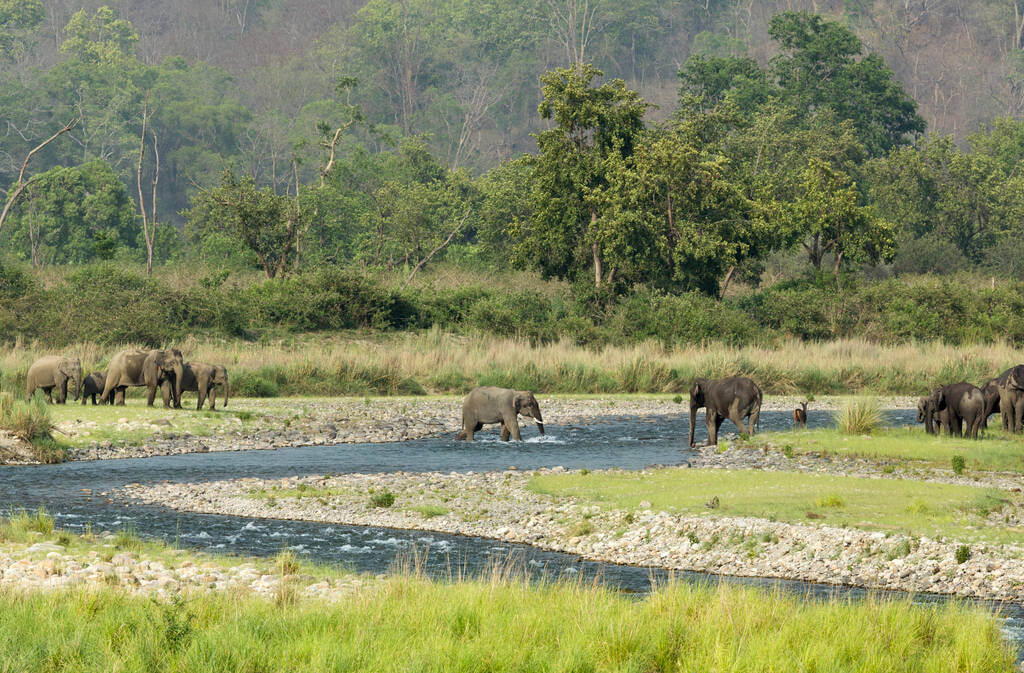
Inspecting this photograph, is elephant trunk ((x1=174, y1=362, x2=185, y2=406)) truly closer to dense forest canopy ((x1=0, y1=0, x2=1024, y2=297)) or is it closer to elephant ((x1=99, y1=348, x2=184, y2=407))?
elephant ((x1=99, y1=348, x2=184, y2=407))

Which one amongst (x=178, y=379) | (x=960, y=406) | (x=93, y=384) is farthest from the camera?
(x=93, y=384)

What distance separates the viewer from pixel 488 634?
31.9 feet

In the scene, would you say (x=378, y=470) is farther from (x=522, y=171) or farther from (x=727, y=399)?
(x=522, y=171)

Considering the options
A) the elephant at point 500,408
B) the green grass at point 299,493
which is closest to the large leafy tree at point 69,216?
the elephant at point 500,408

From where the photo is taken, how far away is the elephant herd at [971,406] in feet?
84.3

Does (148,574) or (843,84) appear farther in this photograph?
(843,84)

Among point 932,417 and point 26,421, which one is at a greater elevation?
point 932,417

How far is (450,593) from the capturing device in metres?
11.1

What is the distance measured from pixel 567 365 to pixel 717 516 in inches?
972

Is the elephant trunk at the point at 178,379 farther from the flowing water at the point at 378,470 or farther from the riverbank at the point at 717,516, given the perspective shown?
the riverbank at the point at 717,516

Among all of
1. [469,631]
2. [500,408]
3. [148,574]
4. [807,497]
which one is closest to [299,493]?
[148,574]

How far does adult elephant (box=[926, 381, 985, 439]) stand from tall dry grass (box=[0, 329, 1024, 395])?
14.1m

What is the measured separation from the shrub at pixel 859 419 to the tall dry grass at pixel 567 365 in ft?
41.2

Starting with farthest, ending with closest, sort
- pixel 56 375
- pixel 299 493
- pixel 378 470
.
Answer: pixel 56 375 → pixel 378 470 → pixel 299 493
